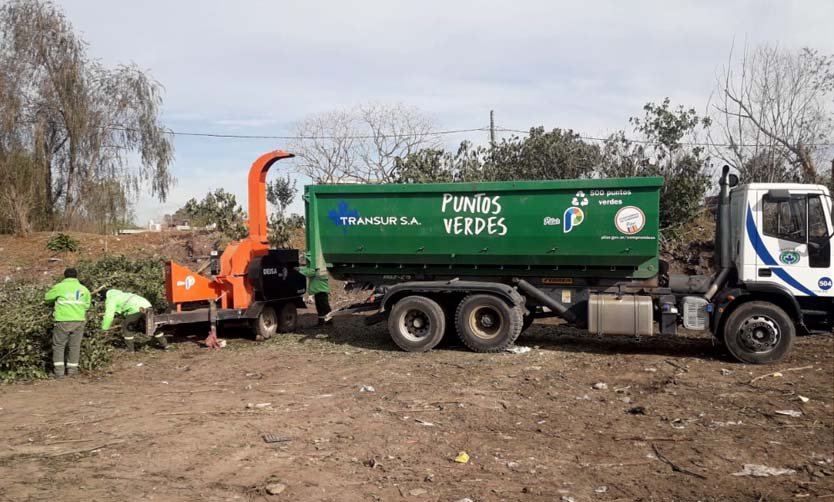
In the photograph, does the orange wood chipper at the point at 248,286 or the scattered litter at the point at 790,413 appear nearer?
the scattered litter at the point at 790,413

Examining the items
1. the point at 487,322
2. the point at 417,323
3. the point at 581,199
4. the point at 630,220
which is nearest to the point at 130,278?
the point at 417,323

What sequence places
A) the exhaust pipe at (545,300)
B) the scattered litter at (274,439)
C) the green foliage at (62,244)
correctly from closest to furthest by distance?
the scattered litter at (274,439) → the exhaust pipe at (545,300) → the green foliage at (62,244)

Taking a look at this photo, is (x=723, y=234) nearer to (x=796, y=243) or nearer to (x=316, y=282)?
(x=796, y=243)

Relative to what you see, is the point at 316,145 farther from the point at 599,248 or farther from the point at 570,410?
the point at 570,410

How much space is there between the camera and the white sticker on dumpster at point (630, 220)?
8.88 meters

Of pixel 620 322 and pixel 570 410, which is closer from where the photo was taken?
pixel 570 410

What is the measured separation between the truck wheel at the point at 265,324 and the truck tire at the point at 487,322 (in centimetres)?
345

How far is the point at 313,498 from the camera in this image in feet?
14.5

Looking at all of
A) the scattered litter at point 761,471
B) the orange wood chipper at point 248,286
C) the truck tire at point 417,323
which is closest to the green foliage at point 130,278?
the orange wood chipper at point 248,286

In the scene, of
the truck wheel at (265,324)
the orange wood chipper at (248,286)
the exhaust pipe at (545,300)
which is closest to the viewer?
the exhaust pipe at (545,300)

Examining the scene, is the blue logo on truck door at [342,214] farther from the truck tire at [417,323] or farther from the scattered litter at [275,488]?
the scattered litter at [275,488]

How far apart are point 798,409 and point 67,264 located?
57.2 ft

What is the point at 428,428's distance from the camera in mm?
5984

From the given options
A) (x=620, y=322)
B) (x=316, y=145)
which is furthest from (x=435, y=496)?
(x=316, y=145)
